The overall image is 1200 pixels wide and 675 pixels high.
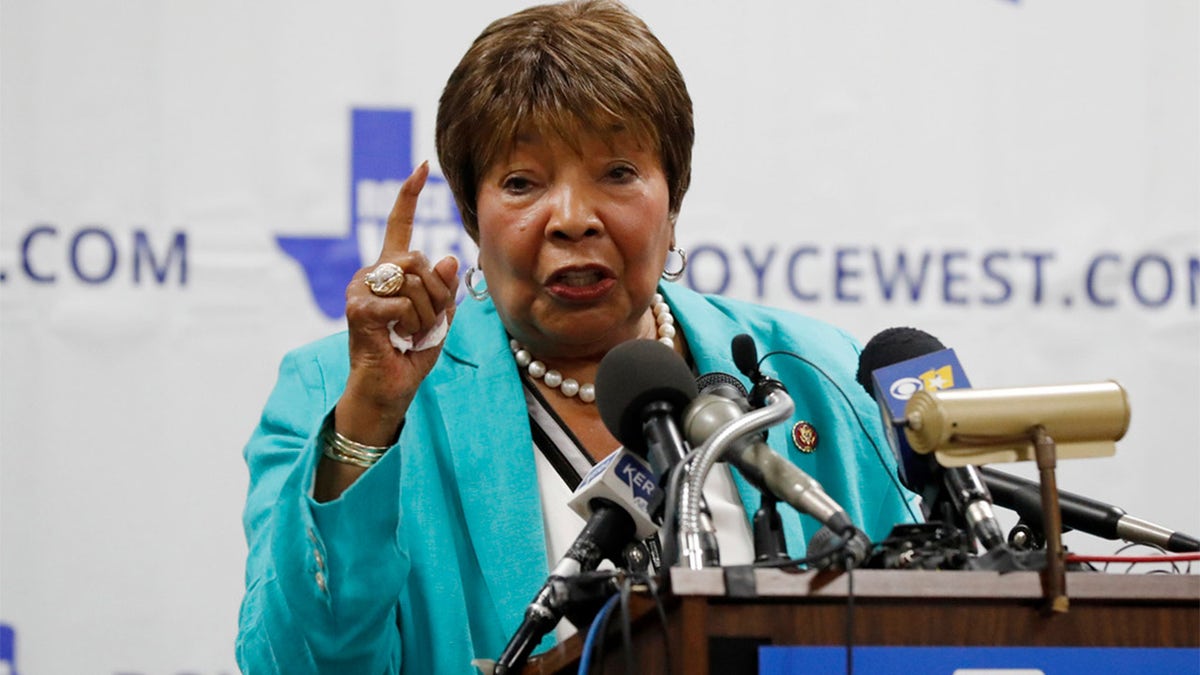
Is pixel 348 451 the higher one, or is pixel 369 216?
pixel 369 216

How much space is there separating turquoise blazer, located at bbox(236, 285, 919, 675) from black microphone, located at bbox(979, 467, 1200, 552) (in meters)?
0.23

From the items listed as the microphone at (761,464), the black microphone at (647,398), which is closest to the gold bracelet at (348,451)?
the black microphone at (647,398)

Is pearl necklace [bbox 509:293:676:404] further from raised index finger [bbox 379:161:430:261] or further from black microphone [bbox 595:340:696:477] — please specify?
black microphone [bbox 595:340:696:477]

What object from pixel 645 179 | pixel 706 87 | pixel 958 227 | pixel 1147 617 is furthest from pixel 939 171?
pixel 1147 617

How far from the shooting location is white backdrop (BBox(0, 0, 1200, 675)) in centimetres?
287

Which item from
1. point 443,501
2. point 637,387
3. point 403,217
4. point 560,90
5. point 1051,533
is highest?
point 560,90

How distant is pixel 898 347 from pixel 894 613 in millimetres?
517

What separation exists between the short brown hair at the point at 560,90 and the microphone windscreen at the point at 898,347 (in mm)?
546

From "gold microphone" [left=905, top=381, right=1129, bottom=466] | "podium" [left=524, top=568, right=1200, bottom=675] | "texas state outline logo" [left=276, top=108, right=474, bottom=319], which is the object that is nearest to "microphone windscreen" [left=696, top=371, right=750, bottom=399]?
"gold microphone" [left=905, top=381, right=1129, bottom=466]

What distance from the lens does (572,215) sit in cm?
206

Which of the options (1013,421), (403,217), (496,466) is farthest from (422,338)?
(1013,421)

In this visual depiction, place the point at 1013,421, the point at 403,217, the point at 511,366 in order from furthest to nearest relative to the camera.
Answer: the point at 511,366
the point at 403,217
the point at 1013,421

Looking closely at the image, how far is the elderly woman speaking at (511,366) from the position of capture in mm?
1742

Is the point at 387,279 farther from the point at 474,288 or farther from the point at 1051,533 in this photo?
the point at 1051,533
